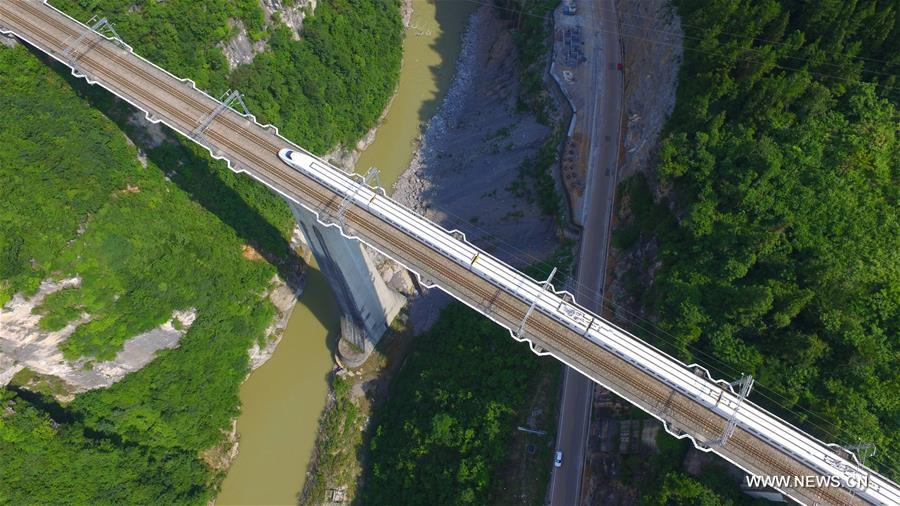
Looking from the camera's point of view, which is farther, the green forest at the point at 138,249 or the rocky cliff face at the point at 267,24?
the rocky cliff face at the point at 267,24

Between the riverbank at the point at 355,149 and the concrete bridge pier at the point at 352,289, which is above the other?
the riverbank at the point at 355,149

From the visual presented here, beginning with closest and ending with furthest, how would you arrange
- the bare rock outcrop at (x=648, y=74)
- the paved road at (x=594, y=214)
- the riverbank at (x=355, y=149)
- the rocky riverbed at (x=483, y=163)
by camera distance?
1. the paved road at (x=594, y=214)
2. the bare rock outcrop at (x=648, y=74)
3. the rocky riverbed at (x=483, y=163)
4. the riverbank at (x=355, y=149)

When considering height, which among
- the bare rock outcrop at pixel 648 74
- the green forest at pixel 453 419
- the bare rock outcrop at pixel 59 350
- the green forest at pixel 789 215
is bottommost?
the bare rock outcrop at pixel 59 350

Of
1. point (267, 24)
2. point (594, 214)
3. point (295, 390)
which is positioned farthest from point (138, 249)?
point (594, 214)

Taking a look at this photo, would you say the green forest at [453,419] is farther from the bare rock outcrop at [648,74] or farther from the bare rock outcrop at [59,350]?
the bare rock outcrop at [59,350]

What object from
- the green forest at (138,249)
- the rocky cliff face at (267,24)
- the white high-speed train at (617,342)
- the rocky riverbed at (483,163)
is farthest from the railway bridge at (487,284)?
the rocky riverbed at (483,163)

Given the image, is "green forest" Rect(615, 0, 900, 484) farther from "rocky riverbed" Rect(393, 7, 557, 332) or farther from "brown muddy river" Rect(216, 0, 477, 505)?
"brown muddy river" Rect(216, 0, 477, 505)

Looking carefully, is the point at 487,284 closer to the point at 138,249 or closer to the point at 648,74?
the point at 138,249
